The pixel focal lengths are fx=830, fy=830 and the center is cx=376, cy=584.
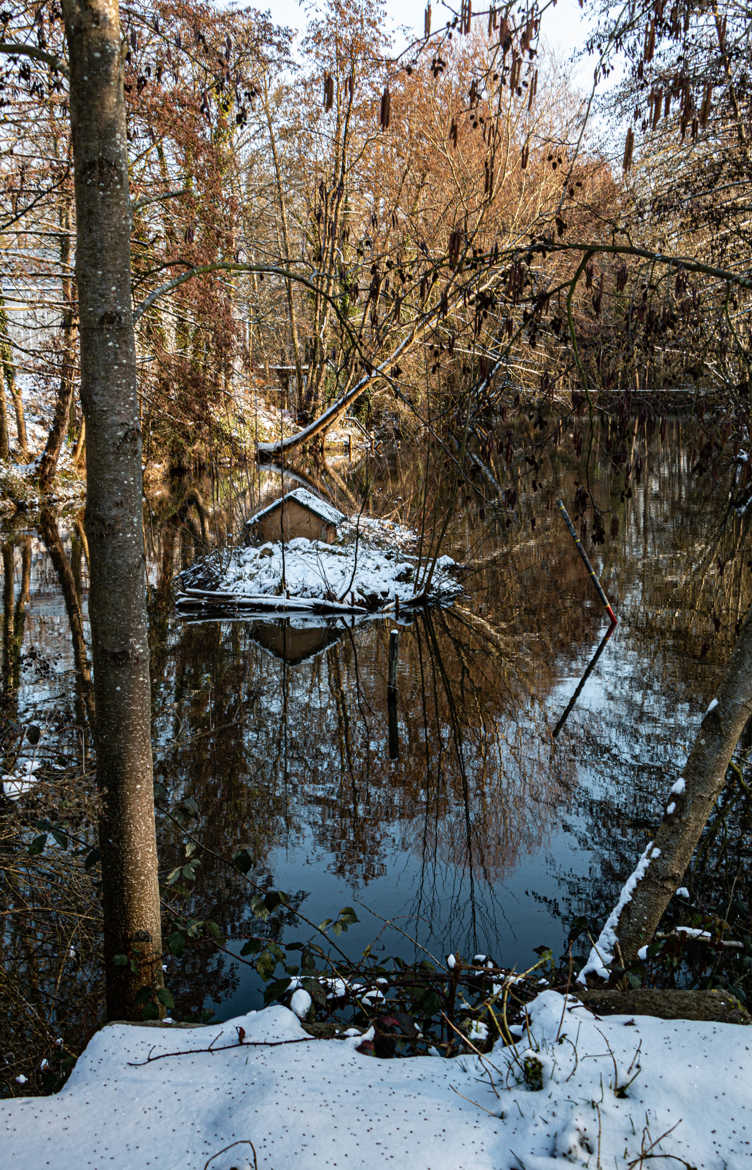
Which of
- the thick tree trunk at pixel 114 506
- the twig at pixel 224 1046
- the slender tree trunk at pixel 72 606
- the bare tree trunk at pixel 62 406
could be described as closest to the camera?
the twig at pixel 224 1046

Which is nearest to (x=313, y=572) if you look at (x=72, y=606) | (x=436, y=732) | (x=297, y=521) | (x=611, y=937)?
(x=297, y=521)

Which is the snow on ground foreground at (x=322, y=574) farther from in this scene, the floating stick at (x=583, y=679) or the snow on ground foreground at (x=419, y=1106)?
the snow on ground foreground at (x=419, y=1106)

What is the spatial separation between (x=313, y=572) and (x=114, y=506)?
Result: 10.6 m

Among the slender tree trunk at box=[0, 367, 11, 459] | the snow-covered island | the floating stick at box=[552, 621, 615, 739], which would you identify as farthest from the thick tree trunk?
the slender tree trunk at box=[0, 367, 11, 459]

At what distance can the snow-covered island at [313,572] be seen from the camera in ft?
43.5

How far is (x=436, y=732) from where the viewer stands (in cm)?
839

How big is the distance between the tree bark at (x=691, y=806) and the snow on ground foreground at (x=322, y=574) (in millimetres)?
9333

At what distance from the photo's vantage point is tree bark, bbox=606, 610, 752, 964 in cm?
372

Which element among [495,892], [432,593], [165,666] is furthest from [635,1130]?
[432,593]

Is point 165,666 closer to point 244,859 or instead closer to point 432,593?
point 432,593

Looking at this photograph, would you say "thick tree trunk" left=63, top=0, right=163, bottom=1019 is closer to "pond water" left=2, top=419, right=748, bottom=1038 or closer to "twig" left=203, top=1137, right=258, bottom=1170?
"pond water" left=2, top=419, right=748, bottom=1038

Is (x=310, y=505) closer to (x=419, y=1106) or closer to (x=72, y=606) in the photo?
(x=72, y=606)

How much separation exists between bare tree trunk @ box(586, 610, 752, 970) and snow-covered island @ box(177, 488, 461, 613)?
895 cm

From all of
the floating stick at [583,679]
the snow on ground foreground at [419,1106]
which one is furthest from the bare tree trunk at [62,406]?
the snow on ground foreground at [419,1106]
